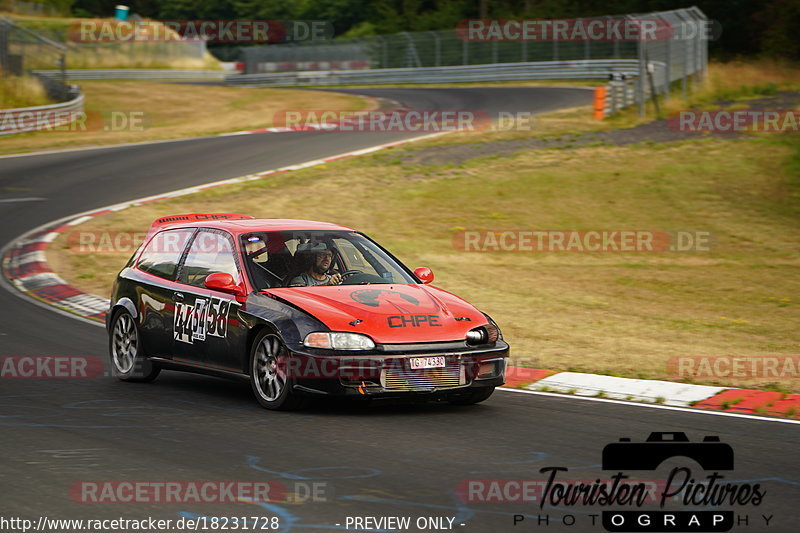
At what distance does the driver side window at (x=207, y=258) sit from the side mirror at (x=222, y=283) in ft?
0.52

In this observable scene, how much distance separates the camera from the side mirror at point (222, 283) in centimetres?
912

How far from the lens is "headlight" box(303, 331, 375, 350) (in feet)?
27.8

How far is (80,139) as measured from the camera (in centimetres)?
3291

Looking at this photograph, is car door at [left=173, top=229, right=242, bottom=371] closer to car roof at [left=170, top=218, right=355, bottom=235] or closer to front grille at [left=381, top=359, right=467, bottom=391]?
car roof at [left=170, top=218, right=355, bottom=235]

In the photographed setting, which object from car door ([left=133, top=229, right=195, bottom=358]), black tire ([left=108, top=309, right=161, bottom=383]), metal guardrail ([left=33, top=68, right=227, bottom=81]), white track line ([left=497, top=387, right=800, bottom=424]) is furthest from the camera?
metal guardrail ([left=33, top=68, right=227, bottom=81])

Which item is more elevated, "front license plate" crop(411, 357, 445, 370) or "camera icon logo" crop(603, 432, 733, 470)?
"front license plate" crop(411, 357, 445, 370)

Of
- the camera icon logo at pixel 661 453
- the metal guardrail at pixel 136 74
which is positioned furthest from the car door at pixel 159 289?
the metal guardrail at pixel 136 74

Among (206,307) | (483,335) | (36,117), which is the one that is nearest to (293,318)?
(206,307)

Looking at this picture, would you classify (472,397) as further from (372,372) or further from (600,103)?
(600,103)

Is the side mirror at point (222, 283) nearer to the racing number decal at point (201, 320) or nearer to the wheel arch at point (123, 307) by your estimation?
the racing number decal at point (201, 320)

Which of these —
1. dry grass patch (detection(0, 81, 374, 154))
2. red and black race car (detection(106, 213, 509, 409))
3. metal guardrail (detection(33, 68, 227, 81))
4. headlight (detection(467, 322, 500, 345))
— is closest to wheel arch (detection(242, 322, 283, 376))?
red and black race car (detection(106, 213, 509, 409))

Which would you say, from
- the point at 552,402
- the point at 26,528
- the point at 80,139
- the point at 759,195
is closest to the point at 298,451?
the point at 26,528

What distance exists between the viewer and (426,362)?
855cm

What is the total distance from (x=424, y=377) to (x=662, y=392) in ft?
8.57
